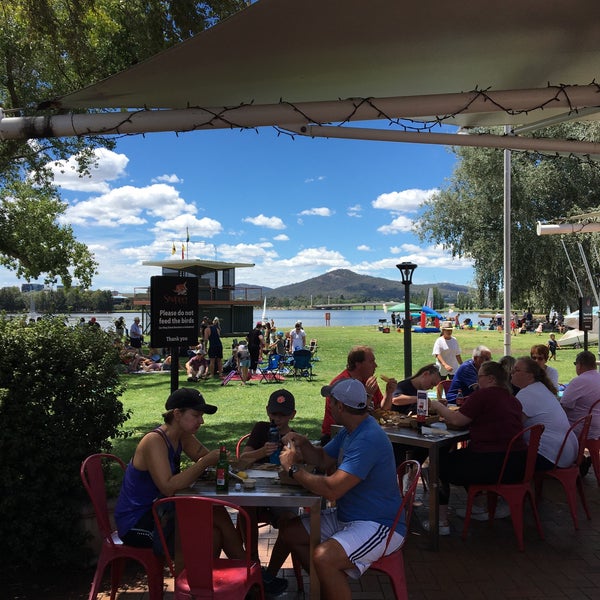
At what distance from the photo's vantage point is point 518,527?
4.05m

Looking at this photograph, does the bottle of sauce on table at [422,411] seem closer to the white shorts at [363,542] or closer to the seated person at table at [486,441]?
the seated person at table at [486,441]

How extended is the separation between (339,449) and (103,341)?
182 centimetres

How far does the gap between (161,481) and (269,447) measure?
2.75 ft

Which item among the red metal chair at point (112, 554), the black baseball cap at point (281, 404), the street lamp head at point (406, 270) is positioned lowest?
the red metal chair at point (112, 554)

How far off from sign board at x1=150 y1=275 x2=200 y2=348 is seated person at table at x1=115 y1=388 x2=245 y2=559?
171 cm

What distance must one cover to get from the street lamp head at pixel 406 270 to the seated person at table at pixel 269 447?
5.32m

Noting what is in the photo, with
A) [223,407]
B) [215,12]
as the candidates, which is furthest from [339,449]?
[223,407]

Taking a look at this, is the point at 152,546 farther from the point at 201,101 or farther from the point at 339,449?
the point at 201,101

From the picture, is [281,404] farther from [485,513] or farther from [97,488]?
[485,513]

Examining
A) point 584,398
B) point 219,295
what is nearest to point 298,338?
point 584,398

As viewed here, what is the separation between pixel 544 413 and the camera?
455cm

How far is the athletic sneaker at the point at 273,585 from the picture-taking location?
319 cm

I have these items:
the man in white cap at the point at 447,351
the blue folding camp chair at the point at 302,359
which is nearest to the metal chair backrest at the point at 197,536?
the man in white cap at the point at 447,351

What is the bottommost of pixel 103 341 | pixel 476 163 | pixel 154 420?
pixel 154 420
